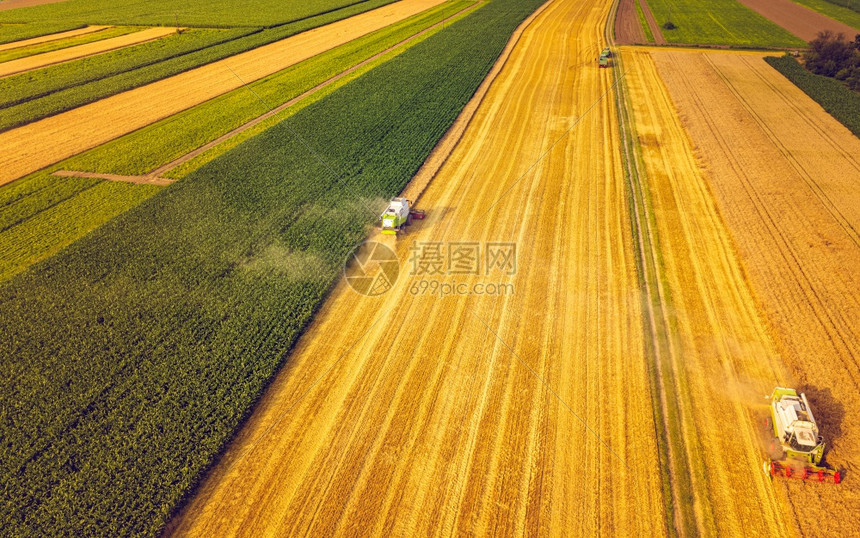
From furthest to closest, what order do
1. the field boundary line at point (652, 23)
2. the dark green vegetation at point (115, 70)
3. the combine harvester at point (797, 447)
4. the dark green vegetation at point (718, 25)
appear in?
the field boundary line at point (652, 23), the dark green vegetation at point (718, 25), the dark green vegetation at point (115, 70), the combine harvester at point (797, 447)

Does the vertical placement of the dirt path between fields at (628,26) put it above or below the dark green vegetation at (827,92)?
above

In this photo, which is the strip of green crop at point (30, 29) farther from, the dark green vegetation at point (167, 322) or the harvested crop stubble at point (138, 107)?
the dark green vegetation at point (167, 322)

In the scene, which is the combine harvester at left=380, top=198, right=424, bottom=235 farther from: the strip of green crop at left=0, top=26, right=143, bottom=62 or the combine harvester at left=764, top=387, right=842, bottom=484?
the strip of green crop at left=0, top=26, right=143, bottom=62

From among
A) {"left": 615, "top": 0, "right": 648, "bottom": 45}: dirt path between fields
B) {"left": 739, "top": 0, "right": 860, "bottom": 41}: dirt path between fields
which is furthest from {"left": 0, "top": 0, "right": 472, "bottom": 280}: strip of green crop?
{"left": 739, "top": 0, "right": 860, "bottom": 41}: dirt path between fields

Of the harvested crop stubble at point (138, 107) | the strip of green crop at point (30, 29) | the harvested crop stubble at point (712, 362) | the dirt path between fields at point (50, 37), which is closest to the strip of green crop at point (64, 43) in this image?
the dirt path between fields at point (50, 37)

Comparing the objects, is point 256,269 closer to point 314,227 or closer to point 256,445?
point 314,227

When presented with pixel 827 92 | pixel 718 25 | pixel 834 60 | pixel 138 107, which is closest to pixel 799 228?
pixel 827 92

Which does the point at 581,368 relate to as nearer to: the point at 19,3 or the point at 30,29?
the point at 30,29

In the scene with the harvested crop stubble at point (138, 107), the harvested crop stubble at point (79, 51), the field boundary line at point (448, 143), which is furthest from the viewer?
the harvested crop stubble at point (79, 51)
